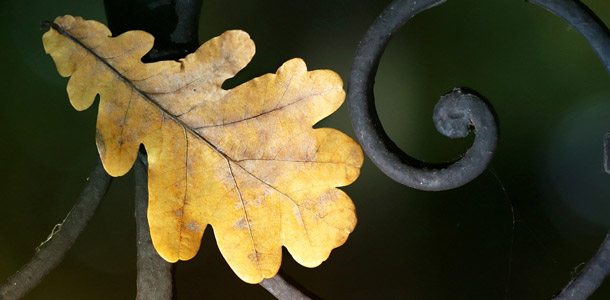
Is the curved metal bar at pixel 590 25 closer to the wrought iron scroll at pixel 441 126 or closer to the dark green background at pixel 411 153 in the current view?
the wrought iron scroll at pixel 441 126

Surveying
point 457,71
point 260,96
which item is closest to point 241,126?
point 260,96

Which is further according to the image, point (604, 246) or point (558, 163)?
point (558, 163)

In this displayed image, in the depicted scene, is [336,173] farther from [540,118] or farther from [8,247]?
[540,118]

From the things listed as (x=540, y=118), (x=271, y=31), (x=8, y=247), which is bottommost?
(x=8, y=247)

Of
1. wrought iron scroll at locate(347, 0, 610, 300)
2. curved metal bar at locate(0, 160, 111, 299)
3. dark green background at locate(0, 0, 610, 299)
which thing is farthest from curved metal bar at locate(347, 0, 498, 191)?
dark green background at locate(0, 0, 610, 299)

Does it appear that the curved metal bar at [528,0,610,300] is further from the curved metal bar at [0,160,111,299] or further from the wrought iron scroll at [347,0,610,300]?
the curved metal bar at [0,160,111,299]

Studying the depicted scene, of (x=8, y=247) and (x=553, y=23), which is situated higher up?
A: (x=553, y=23)

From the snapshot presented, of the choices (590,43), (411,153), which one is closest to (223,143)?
(590,43)
